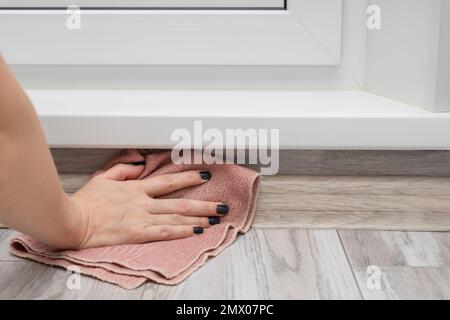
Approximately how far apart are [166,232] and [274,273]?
18 cm

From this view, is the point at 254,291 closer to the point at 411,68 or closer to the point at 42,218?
the point at 42,218


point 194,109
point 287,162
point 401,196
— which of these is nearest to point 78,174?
point 194,109

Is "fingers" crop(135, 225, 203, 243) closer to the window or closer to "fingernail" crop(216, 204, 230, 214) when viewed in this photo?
"fingernail" crop(216, 204, 230, 214)

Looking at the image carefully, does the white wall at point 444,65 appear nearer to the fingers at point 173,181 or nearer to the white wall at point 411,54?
the white wall at point 411,54

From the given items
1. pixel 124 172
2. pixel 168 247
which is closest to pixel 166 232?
pixel 168 247

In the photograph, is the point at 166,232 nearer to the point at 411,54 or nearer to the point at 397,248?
the point at 397,248

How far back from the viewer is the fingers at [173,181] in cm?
97

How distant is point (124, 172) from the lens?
99 centimetres

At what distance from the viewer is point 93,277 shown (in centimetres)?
82

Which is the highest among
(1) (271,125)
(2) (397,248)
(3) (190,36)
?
(3) (190,36)

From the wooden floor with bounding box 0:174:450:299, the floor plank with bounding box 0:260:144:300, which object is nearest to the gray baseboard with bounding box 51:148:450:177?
the wooden floor with bounding box 0:174:450:299

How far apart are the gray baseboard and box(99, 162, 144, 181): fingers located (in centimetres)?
5

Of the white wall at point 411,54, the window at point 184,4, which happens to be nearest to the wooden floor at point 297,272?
the white wall at point 411,54

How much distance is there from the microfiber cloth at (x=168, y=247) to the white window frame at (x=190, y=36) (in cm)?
27
